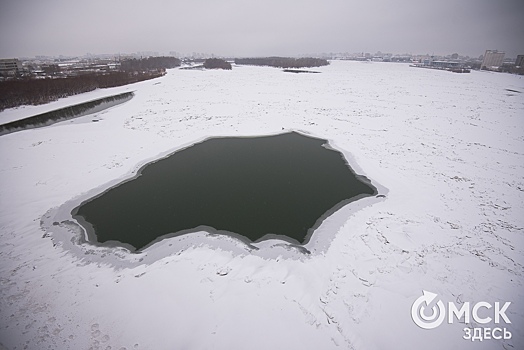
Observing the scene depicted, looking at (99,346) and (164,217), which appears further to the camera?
(164,217)

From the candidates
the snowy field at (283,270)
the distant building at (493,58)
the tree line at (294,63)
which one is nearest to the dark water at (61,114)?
the snowy field at (283,270)

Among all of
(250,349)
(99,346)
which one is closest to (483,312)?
(250,349)

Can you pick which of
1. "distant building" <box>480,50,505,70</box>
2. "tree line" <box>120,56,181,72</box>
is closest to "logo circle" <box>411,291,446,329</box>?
"tree line" <box>120,56,181,72</box>

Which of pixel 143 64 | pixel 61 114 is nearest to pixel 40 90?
pixel 61 114

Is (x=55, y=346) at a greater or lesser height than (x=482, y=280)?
lesser

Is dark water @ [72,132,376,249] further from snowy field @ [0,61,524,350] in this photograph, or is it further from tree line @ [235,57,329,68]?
tree line @ [235,57,329,68]

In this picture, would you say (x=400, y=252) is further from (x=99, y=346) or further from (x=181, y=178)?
(x=181, y=178)
